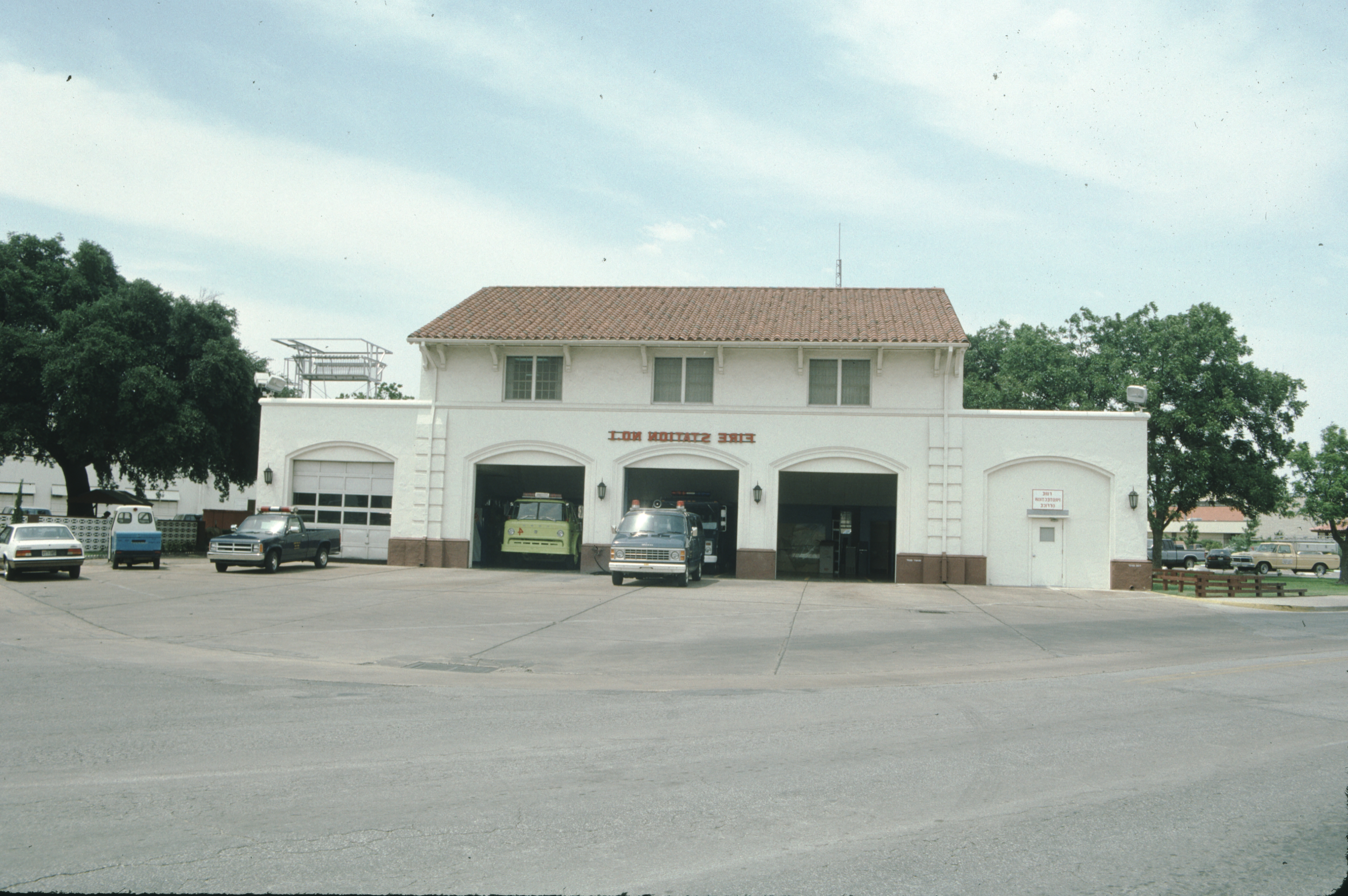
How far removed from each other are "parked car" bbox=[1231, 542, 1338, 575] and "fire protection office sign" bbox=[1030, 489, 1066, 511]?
34.6 metres

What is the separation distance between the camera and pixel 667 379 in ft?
97.5

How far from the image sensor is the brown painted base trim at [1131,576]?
27.3 meters

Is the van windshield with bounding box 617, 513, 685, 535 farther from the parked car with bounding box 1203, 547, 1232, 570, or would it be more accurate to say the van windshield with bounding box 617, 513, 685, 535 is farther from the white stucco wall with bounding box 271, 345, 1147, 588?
the parked car with bounding box 1203, 547, 1232, 570

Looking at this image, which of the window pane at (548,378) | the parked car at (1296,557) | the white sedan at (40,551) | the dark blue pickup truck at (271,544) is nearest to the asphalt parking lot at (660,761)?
the white sedan at (40,551)

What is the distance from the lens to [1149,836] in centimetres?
554

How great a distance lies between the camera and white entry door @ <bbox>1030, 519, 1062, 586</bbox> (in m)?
27.8

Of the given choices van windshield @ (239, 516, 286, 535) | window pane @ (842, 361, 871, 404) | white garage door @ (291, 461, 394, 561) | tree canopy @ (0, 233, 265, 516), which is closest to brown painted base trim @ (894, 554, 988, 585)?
window pane @ (842, 361, 871, 404)

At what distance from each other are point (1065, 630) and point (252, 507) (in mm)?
26749

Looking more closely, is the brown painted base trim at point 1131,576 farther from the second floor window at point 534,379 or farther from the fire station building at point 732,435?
the second floor window at point 534,379

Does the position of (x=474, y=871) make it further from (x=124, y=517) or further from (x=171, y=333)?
(x=171, y=333)

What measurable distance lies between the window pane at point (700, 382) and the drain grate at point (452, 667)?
1802 cm

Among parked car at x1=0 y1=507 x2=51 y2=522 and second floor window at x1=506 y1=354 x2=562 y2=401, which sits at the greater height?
second floor window at x1=506 y1=354 x2=562 y2=401

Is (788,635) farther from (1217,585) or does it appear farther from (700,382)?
(1217,585)

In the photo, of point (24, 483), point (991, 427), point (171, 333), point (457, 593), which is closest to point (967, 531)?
point (991, 427)
